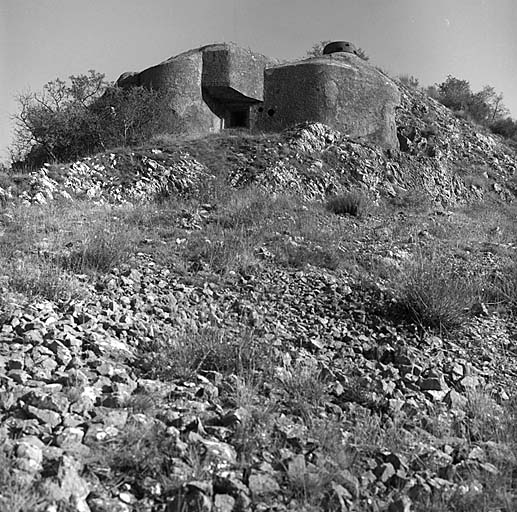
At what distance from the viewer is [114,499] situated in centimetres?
182

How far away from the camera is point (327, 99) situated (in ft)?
42.8

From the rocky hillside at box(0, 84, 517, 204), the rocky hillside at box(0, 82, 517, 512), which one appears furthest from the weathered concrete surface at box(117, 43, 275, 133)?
the rocky hillside at box(0, 82, 517, 512)

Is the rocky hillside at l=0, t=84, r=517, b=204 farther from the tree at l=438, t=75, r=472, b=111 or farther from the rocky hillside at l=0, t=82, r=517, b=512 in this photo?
the tree at l=438, t=75, r=472, b=111

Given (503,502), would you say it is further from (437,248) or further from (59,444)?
(437,248)

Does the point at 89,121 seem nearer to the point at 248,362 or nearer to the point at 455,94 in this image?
the point at 248,362

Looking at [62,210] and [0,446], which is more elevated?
[62,210]

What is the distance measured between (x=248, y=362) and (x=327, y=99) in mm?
11297

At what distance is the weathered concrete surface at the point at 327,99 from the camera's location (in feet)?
42.8

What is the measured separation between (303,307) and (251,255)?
117 centimetres

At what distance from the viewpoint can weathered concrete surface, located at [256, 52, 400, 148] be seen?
42.8ft

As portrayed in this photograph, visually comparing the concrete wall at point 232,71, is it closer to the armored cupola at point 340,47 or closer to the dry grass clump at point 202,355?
the armored cupola at point 340,47

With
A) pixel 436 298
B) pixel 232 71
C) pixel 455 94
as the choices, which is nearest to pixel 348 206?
pixel 436 298

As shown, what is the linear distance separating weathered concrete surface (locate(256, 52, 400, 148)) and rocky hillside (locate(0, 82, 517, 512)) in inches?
250

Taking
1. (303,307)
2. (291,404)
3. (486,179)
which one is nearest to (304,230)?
(303,307)
